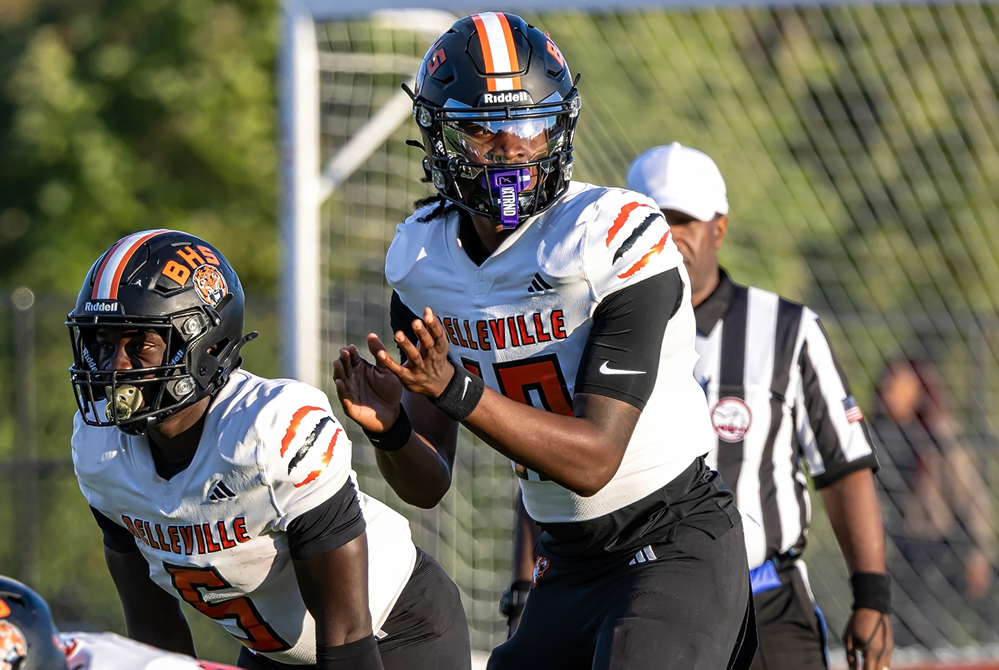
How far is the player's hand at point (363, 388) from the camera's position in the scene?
2.68m

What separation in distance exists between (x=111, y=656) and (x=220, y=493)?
74cm

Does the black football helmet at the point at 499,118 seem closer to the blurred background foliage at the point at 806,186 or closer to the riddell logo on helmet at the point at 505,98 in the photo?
the riddell logo on helmet at the point at 505,98

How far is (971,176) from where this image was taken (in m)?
9.04

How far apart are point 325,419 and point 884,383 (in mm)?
6325

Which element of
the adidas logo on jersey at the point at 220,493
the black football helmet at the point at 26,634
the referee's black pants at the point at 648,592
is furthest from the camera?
the adidas logo on jersey at the point at 220,493

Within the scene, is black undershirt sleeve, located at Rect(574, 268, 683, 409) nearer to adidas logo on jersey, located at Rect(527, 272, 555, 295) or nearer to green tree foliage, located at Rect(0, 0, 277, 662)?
adidas logo on jersey, located at Rect(527, 272, 555, 295)

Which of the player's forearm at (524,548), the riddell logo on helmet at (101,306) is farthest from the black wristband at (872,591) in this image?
the riddell logo on helmet at (101,306)

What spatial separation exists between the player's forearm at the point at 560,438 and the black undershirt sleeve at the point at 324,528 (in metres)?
0.47

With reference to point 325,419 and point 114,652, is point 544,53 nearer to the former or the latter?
point 325,419

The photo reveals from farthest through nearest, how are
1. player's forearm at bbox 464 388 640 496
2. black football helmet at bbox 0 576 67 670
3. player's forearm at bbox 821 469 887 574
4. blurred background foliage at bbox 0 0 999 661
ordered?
1. blurred background foliage at bbox 0 0 999 661
2. player's forearm at bbox 821 469 887 574
3. player's forearm at bbox 464 388 640 496
4. black football helmet at bbox 0 576 67 670

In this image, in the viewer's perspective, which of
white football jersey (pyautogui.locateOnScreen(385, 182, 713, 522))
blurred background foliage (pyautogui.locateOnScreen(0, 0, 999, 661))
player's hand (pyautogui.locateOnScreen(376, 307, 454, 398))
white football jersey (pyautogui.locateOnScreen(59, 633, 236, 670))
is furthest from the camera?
blurred background foliage (pyautogui.locateOnScreen(0, 0, 999, 661))

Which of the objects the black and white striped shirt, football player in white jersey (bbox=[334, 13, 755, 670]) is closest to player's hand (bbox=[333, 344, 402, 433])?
football player in white jersey (bbox=[334, 13, 755, 670])

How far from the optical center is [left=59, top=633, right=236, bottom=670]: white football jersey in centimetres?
214

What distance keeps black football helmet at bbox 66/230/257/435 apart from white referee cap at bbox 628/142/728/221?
1.57 metres
